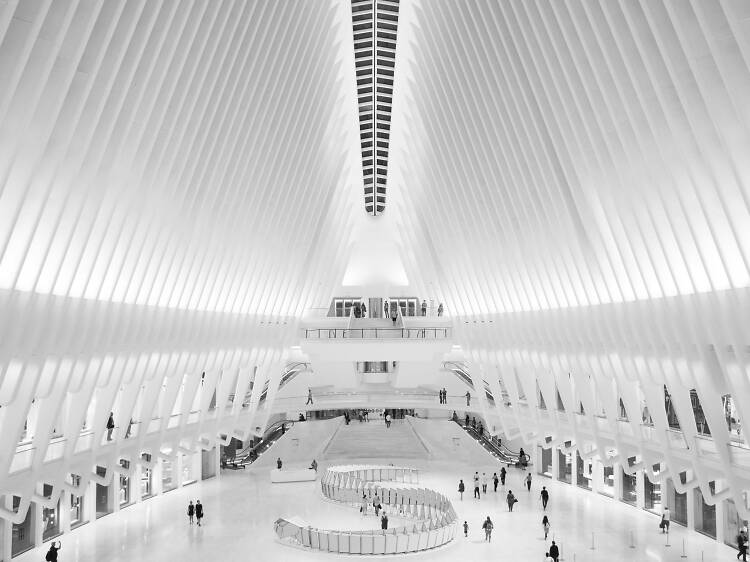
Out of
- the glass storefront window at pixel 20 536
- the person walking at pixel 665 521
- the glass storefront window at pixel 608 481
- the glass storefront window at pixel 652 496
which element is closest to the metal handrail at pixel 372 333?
the glass storefront window at pixel 608 481

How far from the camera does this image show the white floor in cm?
2173

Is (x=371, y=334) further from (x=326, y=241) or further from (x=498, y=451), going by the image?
(x=498, y=451)

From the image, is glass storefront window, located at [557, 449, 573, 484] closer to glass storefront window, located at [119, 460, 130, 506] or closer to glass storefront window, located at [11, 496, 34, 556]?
glass storefront window, located at [119, 460, 130, 506]

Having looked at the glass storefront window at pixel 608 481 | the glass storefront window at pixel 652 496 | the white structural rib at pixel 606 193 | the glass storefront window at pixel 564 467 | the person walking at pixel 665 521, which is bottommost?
the person walking at pixel 665 521

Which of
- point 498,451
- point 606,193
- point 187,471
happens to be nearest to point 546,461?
point 498,451

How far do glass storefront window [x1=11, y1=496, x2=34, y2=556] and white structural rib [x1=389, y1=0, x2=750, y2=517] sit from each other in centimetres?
1722

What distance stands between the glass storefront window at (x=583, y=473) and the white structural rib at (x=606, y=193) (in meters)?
4.41

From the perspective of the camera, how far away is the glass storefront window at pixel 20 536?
21844 mm

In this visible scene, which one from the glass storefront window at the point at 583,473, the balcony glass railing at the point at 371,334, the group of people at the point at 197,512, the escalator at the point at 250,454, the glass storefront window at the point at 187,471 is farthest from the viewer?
the escalator at the point at 250,454

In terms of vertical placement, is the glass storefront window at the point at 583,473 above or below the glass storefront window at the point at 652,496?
above

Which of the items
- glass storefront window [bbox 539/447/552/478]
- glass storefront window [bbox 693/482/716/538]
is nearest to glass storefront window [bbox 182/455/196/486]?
glass storefront window [bbox 539/447/552/478]

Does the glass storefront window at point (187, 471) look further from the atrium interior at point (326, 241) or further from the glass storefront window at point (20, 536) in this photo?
the glass storefront window at point (20, 536)

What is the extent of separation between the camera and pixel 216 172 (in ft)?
65.1

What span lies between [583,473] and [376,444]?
13.7m
